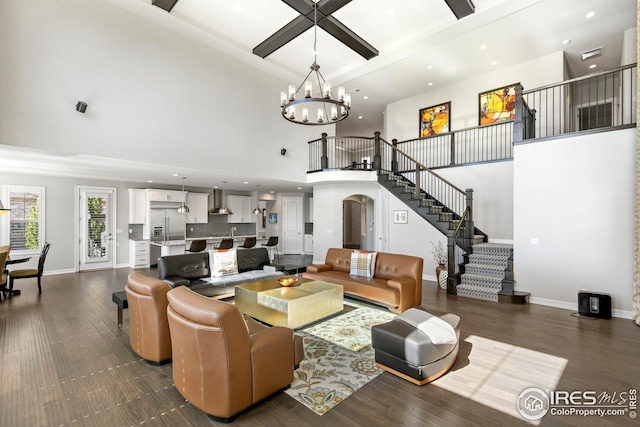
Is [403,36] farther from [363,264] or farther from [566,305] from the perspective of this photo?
[566,305]

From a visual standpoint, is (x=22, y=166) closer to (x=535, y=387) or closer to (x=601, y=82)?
(x=535, y=387)

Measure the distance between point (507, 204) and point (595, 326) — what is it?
357cm

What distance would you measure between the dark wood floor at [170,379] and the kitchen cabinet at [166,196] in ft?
16.0

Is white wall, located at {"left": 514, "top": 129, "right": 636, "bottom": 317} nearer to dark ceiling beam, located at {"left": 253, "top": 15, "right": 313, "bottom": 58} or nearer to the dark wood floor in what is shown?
the dark wood floor

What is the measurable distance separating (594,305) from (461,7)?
19.3 feet

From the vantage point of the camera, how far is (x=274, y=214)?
506 inches

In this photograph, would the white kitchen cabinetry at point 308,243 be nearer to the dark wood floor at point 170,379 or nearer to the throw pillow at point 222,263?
the throw pillow at point 222,263

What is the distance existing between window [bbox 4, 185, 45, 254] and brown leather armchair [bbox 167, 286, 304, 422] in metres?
8.25

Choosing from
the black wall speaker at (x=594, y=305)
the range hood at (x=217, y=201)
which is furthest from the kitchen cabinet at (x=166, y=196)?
the black wall speaker at (x=594, y=305)

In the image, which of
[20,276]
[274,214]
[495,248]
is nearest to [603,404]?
[495,248]

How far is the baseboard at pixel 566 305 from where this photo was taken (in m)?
4.58

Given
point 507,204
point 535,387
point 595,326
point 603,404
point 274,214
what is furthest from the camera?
point 274,214

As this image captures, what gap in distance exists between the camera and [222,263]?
550 cm

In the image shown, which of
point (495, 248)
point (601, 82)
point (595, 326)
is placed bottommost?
point (595, 326)
